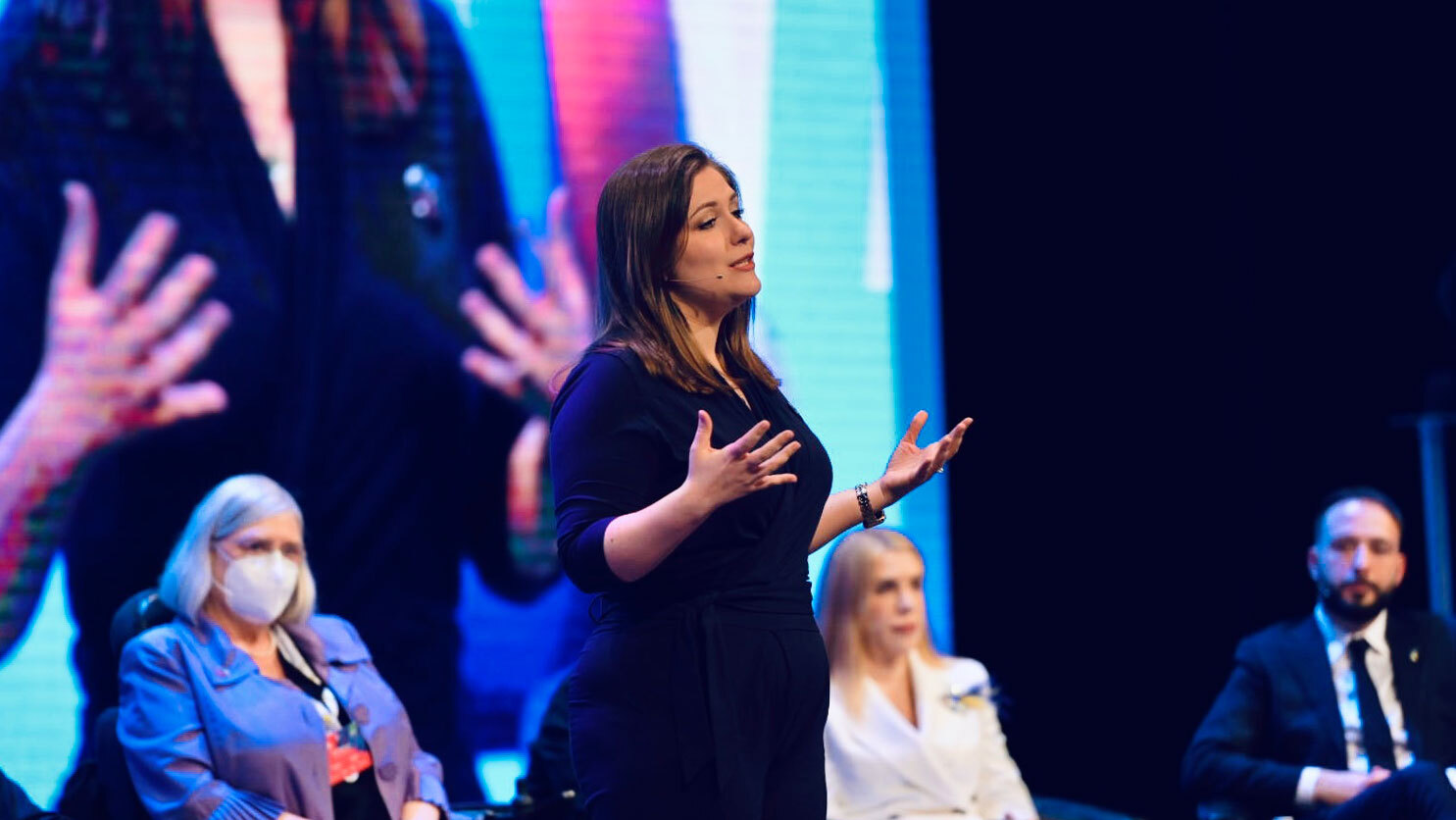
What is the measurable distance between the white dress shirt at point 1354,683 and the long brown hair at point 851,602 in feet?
3.20

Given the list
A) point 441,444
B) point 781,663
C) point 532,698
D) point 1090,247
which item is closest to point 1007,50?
point 1090,247

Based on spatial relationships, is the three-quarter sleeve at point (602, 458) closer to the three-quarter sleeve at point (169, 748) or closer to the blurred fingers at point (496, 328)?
the three-quarter sleeve at point (169, 748)

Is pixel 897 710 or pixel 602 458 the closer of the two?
pixel 602 458

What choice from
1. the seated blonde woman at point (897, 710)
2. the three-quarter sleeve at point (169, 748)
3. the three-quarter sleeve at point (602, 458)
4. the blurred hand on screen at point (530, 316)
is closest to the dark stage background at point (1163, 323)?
the seated blonde woman at point (897, 710)

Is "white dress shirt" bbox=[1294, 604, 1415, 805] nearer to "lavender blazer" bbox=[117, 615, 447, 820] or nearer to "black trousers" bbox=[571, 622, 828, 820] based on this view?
"lavender blazer" bbox=[117, 615, 447, 820]

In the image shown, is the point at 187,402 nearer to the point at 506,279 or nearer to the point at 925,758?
the point at 506,279

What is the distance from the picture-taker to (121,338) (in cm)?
416

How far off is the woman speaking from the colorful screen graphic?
2644 millimetres

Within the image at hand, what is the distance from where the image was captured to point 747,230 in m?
1.84

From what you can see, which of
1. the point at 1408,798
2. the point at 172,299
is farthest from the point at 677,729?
the point at 172,299

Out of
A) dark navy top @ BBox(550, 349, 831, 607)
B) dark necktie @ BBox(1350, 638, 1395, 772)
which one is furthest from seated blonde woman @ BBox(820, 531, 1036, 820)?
dark navy top @ BBox(550, 349, 831, 607)

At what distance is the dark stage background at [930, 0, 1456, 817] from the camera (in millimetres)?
4754

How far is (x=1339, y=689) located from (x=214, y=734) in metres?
2.57

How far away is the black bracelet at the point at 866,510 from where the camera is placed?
197 cm
